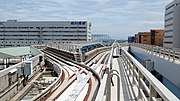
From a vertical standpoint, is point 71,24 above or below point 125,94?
above

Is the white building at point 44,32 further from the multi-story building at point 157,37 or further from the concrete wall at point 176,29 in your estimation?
the concrete wall at point 176,29

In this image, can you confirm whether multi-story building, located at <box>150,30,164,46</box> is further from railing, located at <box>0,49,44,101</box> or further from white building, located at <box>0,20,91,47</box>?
railing, located at <box>0,49,44,101</box>

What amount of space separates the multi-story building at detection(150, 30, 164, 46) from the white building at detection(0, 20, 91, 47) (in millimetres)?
29935

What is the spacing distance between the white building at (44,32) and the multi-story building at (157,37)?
2993 cm

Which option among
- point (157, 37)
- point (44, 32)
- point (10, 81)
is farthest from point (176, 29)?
point (44, 32)

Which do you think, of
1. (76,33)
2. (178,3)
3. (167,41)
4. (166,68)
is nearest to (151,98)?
(166,68)

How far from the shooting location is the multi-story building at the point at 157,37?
10106cm

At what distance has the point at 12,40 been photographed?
125 meters

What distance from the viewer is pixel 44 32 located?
12444 cm

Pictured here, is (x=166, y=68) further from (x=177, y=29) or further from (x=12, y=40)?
(x=12, y=40)

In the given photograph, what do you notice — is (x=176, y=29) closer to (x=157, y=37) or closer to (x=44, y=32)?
(x=157, y=37)

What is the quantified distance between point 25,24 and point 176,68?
11688 centimetres

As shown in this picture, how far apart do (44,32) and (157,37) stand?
47.8 m

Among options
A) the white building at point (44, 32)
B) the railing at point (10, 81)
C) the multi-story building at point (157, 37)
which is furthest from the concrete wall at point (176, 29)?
the railing at point (10, 81)
